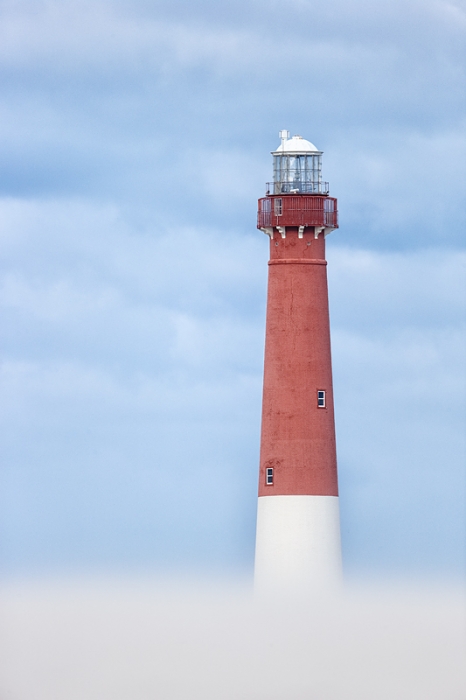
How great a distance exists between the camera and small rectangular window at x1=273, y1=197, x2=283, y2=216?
101 m

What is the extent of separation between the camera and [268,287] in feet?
333

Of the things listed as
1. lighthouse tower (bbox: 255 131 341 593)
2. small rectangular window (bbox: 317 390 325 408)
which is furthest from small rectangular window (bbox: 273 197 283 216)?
small rectangular window (bbox: 317 390 325 408)

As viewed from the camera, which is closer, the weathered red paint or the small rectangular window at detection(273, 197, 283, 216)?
the weathered red paint

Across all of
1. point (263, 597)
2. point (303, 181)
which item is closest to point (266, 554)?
point (263, 597)

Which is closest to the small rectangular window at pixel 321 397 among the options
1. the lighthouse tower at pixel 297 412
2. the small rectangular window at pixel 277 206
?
the lighthouse tower at pixel 297 412

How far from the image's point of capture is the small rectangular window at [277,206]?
332 ft

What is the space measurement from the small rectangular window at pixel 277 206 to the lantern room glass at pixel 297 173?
0.25m

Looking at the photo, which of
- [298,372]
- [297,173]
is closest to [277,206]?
[297,173]

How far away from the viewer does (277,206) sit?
101m

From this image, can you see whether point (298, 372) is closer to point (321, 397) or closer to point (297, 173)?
point (321, 397)

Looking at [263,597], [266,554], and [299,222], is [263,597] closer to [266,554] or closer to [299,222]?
[266,554]

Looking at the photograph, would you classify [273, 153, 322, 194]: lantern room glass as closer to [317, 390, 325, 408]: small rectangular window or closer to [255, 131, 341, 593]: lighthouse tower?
[255, 131, 341, 593]: lighthouse tower

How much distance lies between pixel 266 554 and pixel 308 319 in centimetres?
Answer: 486

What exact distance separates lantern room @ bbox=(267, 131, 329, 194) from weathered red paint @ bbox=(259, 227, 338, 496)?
0.96m
